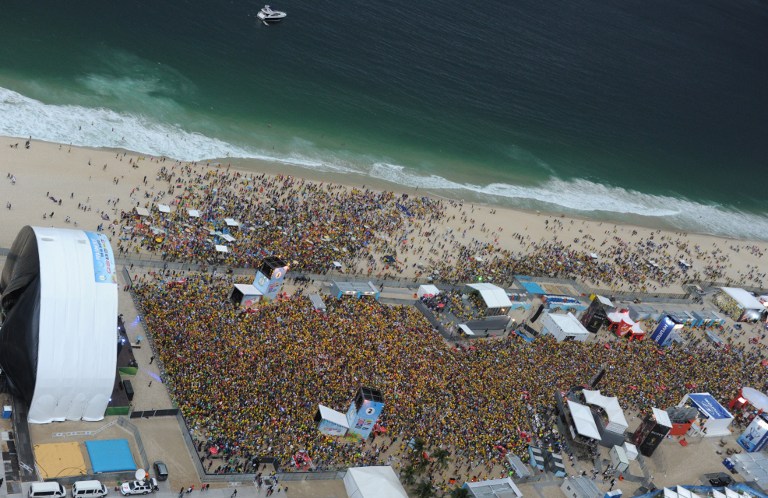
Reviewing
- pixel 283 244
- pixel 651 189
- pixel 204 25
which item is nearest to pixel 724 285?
pixel 651 189

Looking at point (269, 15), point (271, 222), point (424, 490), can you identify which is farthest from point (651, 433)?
point (269, 15)

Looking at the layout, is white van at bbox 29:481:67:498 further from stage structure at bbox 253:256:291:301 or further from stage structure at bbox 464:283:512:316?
stage structure at bbox 464:283:512:316

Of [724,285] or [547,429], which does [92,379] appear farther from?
[724,285]

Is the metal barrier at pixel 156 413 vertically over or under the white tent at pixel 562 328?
under

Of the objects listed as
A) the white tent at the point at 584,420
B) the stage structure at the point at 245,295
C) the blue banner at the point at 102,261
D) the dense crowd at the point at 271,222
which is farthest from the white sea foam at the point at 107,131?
the white tent at the point at 584,420

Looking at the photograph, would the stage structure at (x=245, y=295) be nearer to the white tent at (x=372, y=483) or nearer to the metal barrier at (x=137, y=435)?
the metal barrier at (x=137, y=435)

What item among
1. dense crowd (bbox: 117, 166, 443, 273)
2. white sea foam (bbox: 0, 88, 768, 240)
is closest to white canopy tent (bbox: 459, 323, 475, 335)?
dense crowd (bbox: 117, 166, 443, 273)
